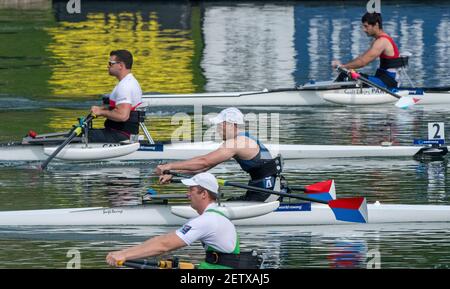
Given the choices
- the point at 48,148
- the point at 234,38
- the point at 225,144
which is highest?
the point at 225,144

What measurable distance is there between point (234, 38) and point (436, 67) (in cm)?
1039

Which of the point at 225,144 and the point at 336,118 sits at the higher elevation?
the point at 225,144

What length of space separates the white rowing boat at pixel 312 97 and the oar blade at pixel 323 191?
12.0m

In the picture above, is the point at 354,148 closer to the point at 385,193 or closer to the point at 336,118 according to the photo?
the point at 385,193

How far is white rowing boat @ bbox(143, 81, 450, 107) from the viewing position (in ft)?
109

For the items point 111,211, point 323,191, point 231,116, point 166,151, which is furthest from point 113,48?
point 231,116

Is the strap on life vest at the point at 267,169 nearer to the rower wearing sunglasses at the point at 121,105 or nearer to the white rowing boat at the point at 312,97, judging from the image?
the rower wearing sunglasses at the point at 121,105

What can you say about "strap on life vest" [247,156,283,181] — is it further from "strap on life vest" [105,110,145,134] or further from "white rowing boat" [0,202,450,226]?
"strap on life vest" [105,110,145,134]

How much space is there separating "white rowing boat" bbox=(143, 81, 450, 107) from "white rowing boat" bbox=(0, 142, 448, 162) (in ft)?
18.5

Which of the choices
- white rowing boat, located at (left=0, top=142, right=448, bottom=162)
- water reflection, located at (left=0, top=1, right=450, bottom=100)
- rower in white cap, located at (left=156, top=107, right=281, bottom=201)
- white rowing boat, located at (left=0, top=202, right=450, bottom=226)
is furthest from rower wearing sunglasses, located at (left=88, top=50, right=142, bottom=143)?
water reflection, located at (left=0, top=1, right=450, bottom=100)

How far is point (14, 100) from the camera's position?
36.1m

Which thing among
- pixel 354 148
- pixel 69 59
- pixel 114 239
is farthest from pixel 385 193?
pixel 69 59

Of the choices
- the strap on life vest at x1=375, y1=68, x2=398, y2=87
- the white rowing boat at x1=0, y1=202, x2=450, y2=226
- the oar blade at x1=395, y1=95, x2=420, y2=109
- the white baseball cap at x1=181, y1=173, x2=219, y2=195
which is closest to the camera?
the white baseball cap at x1=181, y1=173, x2=219, y2=195
